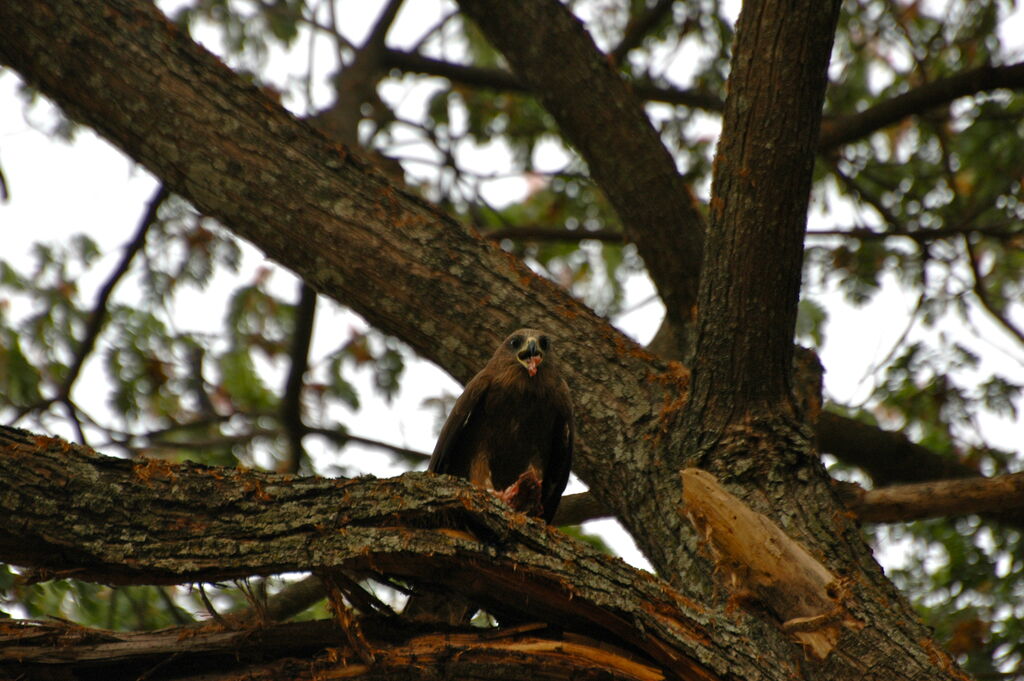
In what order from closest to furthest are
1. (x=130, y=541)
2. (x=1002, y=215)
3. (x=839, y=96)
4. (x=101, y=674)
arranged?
(x=130, y=541), (x=101, y=674), (x=1002, y=215), (x=839, y=96)

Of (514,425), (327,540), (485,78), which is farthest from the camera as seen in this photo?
(485,78)

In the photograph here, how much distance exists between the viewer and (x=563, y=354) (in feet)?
14.1

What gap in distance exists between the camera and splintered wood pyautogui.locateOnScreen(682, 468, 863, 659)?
10.0ft

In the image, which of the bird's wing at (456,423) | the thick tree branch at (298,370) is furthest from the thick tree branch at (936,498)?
the thick tree branch at (298,370)

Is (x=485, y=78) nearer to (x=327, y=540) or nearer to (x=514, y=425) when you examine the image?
(x=514, y=425)

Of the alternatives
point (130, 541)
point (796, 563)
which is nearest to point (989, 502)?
point (796, 563)

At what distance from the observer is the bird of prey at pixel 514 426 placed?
4.39 metres

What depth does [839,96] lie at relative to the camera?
24.7ft

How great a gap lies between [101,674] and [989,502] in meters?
3.36

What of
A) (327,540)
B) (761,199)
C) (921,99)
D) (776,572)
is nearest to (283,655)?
(327,540)

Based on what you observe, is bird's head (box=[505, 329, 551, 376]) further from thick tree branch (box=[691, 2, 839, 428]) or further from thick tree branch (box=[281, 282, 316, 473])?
thick tree branch (box=[281, 282, 316, 473])

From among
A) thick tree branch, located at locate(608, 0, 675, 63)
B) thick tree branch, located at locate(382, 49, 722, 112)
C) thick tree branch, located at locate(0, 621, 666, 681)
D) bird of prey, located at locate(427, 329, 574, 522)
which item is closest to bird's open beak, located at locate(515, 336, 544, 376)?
bird of prey, located at locate(427, 329, 574, 522)

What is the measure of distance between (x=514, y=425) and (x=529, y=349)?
0.50 m

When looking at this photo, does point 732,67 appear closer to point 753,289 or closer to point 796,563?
point 753,289
